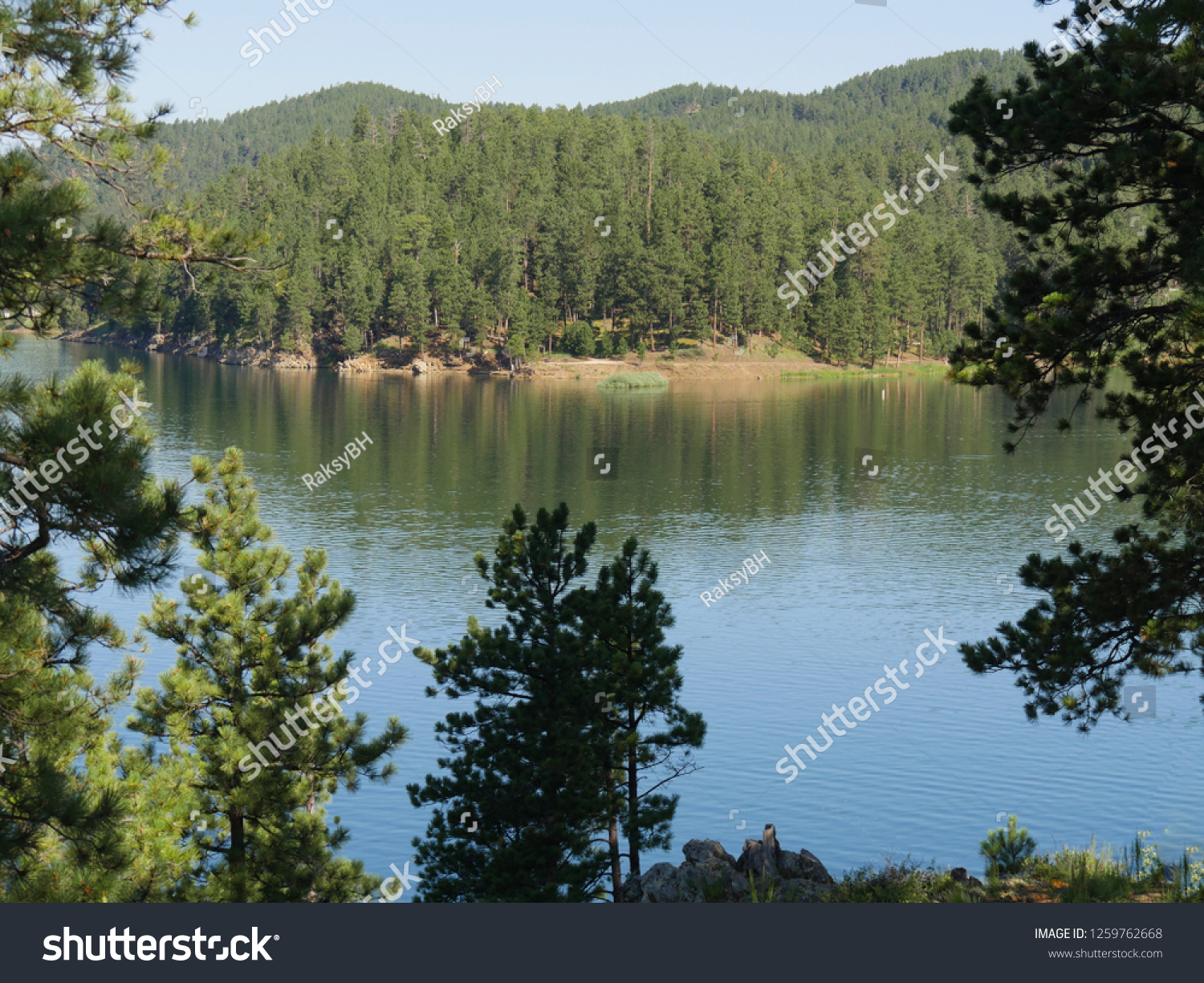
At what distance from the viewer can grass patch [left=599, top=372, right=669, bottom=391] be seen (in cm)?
11088

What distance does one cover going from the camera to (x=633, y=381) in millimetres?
112500

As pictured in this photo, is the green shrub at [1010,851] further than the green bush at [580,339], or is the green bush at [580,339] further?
the green bush at [580,339]

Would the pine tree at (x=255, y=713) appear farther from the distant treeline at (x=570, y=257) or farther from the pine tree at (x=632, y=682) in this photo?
the distant treeline at (x=570, y=257)

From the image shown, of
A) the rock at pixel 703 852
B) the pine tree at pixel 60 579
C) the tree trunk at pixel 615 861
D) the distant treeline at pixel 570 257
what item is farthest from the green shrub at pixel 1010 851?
the distant treeline at pixel 570 257

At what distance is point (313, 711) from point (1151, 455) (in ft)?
39.3

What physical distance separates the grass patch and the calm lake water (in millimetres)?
15236

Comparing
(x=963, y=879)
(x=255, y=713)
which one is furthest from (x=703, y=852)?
(x=255, y=713)

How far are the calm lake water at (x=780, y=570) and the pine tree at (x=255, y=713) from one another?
3.95m

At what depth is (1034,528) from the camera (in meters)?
47.6

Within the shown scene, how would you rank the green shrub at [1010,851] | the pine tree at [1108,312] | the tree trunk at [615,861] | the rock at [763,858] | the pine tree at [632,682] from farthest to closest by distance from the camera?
1. the pine tree at [632,682]
2. the tree trunk at [615,861]
3. the green shrub at [1010,851]
4. the rock at [763,858]
5. the pine tree at [1108,312]

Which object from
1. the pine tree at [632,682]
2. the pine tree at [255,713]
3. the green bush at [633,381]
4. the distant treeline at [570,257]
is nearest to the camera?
the pine tree at [255,713]

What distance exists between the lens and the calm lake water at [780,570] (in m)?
23.9

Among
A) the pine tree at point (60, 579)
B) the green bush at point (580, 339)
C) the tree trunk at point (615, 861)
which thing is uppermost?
the green bush at point (580, 339)

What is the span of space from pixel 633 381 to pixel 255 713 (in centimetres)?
9705
